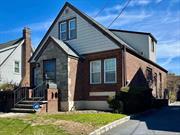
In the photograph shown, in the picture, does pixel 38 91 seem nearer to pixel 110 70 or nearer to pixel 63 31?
pixel 110 70

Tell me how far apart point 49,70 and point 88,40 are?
396 cm

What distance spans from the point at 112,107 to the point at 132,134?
784 centimetres

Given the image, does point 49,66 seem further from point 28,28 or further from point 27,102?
point 28,28

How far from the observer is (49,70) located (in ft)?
76.1

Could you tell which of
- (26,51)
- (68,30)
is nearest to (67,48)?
(68,30)

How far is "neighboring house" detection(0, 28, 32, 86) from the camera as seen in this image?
33.6m

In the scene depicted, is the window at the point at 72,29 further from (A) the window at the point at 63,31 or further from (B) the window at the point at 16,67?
(B) the window at the point at 16,67

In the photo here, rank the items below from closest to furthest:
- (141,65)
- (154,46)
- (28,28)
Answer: (141,65)
(154,46)
(28,28)

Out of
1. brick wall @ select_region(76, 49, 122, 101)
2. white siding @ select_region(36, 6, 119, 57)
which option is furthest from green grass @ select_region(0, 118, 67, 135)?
white siding @ select_region(36, 6, 119, 57)

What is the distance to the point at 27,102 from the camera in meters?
20.0

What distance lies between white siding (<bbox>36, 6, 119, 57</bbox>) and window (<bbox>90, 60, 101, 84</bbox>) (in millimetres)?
1026

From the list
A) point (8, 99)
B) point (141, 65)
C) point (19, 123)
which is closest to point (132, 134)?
point (19, 123)

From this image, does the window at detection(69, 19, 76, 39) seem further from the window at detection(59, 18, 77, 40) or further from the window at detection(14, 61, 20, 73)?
the window at detection(14, 61, 20, 73)

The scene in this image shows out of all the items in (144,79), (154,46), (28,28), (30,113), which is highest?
(28,28)
